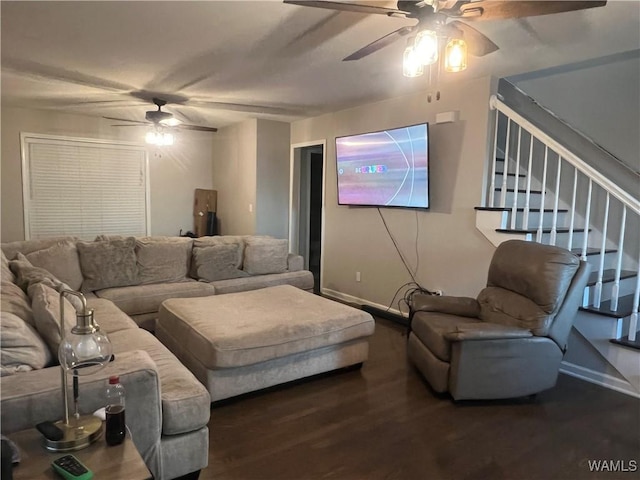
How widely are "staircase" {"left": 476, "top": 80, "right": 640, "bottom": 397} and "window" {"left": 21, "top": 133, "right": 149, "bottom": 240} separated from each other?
16.4ft

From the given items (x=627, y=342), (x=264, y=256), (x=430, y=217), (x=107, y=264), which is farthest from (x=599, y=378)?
(x=107, y=264)

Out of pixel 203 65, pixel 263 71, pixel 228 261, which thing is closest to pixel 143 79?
pixel 203 65

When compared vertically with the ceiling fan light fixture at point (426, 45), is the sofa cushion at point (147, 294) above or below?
below

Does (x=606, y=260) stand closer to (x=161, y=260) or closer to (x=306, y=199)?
(x=306, y=199)

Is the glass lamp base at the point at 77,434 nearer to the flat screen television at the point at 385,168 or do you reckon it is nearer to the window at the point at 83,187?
the flat screen television at the point at 385,168

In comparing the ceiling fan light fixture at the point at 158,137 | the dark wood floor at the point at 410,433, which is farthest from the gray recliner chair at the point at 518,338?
the ceiling fan light fixture at the point at 158,137

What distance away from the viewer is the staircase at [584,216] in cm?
300

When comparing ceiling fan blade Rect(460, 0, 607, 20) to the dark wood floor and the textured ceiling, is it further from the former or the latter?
the dark wood floor

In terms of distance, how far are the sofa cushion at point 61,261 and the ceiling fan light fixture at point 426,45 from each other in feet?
11.3

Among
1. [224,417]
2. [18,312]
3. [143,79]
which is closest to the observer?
[18,312]

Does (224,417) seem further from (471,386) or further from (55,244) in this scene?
(55,244)

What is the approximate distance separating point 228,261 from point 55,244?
5.28 feet

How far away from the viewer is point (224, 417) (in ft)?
8.48

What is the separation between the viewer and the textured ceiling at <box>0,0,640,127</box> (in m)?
2.49
